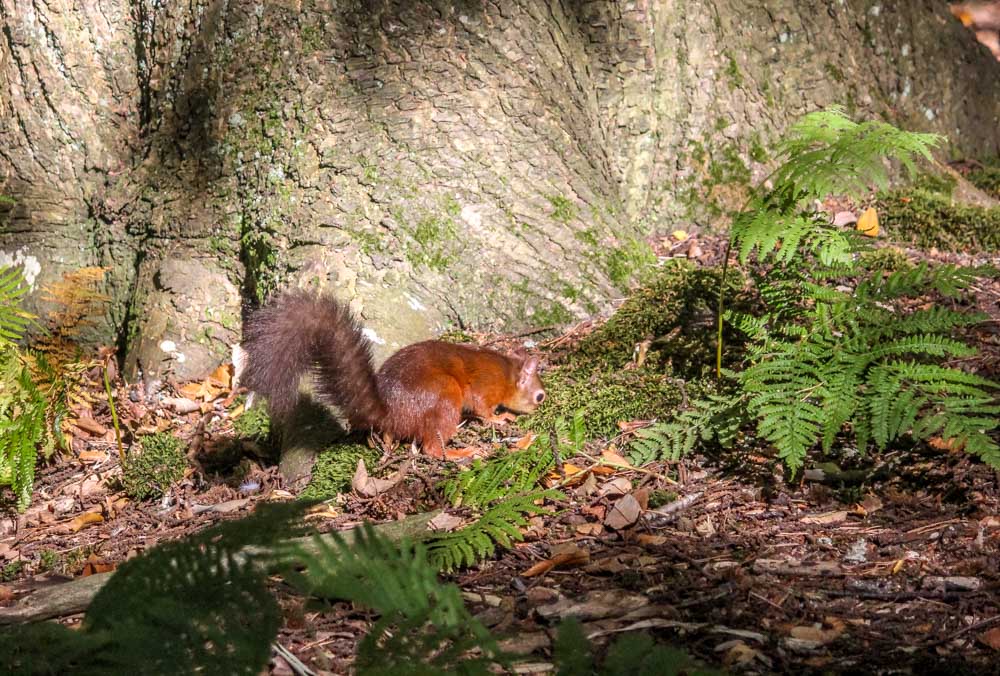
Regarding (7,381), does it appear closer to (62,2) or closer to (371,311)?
(371,311)

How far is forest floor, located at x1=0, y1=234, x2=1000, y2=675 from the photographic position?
2443 mm

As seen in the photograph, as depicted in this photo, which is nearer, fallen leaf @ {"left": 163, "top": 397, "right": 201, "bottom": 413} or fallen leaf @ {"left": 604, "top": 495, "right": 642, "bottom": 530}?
fallen leaf @ {"left": 604, "top": 495, "right": 642, "bottom": 530}

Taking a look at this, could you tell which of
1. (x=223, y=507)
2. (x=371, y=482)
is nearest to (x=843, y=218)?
(x=371, y=482)

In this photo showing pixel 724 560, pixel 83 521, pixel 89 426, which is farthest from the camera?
pixel 89 426

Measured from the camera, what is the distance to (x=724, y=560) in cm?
295

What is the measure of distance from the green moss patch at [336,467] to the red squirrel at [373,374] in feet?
0.47

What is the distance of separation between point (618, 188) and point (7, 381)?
3.56 metres

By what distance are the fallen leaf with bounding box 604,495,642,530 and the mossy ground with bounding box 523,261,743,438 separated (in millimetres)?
769

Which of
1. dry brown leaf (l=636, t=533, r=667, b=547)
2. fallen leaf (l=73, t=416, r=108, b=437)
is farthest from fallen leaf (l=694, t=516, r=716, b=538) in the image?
fallen leaf (l=73, t=416, r=108, b=437)

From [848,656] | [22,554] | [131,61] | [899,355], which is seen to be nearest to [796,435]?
[899,355]

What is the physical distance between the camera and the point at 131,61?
5742 millimetres

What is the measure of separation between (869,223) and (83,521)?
4.62 meters

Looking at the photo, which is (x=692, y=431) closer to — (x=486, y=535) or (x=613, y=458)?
(x=613, y=458)

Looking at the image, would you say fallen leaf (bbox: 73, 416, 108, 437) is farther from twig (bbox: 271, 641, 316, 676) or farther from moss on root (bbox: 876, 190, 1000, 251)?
moss on root (bbox: 876, 190, 1000, 251)
